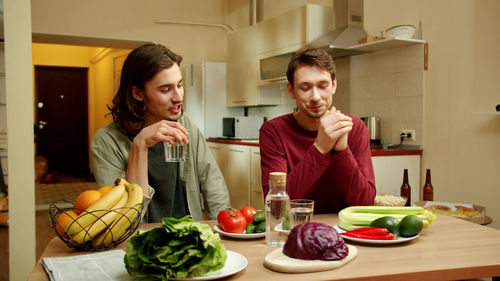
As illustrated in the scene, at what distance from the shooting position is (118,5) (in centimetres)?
563

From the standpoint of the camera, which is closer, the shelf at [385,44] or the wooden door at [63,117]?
the shelf at [385,44]

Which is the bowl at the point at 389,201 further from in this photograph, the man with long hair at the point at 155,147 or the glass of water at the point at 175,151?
the glass of water at the point at 175,151

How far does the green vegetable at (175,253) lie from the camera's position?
87 cm

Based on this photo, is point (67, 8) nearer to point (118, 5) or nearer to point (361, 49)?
point (118, 5)

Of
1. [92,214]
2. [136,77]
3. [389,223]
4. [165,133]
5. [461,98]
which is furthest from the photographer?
[461,98]

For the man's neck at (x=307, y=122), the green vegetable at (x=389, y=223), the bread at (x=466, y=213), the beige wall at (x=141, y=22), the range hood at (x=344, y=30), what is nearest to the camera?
the green vegetable at (x=389, y=223)

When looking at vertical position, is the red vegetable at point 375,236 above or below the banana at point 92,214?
below

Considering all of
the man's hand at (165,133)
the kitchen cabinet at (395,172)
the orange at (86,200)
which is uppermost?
the man's hand at (165,133)

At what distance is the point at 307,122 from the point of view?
1.91 metres

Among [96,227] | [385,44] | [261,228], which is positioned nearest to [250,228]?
[261,228]

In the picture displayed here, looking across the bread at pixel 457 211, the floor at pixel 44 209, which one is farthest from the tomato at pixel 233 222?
the floor at pixel 44 209

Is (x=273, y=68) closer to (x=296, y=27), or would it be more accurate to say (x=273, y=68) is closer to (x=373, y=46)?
(x=296, y=27)

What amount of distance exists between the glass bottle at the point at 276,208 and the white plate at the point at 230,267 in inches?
6.0

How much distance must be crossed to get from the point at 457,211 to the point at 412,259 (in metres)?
1.58
